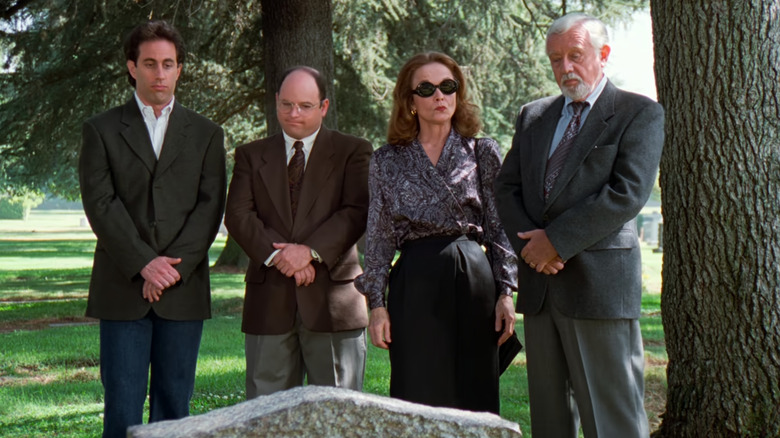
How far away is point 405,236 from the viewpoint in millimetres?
4020

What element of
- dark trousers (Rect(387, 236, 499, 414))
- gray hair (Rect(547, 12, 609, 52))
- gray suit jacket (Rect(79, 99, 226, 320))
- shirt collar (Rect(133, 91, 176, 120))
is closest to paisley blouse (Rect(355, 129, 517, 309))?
dark trousers (Rect(387, 236, 499, 414))

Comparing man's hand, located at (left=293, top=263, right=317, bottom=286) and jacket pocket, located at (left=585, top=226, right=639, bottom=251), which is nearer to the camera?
jacket pocket, located at (left=585, top=226, right=639, bottom=251)

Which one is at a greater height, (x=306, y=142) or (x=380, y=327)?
(x=306, y=142)

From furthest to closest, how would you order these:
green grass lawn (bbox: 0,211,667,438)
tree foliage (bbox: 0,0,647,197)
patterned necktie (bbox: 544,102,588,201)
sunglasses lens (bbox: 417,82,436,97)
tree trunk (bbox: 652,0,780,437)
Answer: tree foliage (bbox: 0,0,647,197) < green grass lawn (bbox: 0,211,667,438) < tree trunk (bbox: 652,0,780,437) < sunglasses lens (bbox: 417,82,436,97) < patterned necktie (bbox: 544,102,588,201)

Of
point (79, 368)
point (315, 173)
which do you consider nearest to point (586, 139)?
point (315, 173)

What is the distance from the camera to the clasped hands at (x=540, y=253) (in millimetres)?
3631

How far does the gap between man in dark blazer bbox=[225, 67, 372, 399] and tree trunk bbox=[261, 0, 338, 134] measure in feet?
14.8

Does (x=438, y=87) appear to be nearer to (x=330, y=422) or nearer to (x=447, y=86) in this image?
(x=447, y=86)

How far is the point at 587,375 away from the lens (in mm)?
3660

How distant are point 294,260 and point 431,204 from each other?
27.5 inches

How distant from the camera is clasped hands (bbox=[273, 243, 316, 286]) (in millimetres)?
4070

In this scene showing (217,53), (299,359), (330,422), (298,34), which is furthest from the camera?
(217,53)

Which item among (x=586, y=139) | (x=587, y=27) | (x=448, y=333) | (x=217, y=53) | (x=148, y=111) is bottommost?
(x=448, y=333)

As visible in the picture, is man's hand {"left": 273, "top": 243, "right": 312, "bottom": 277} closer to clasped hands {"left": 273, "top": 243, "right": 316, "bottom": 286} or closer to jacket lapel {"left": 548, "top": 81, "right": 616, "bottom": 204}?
clasped hands {"left": 273, "top": 243, "right": 316, "bottom": 286}
